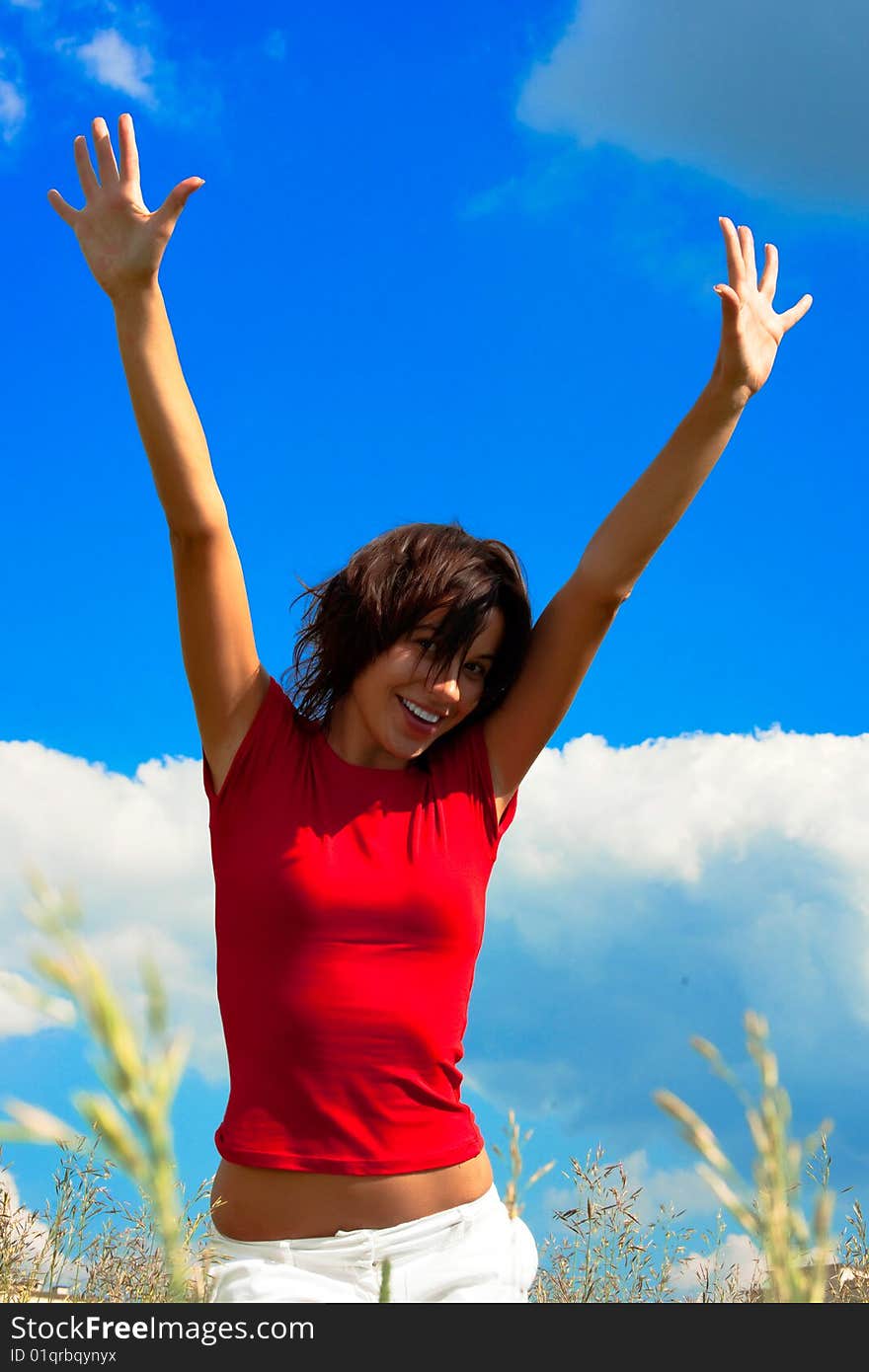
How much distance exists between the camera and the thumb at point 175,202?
2.72 meters

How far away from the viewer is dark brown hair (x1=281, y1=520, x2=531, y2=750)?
3.17 meters

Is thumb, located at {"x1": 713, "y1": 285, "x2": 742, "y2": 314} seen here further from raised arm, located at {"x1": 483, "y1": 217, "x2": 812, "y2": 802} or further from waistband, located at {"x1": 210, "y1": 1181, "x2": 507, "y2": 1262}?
waistband, located at {"x1": 210, "y1": 1181, "x2": 507, "y2": 1262}

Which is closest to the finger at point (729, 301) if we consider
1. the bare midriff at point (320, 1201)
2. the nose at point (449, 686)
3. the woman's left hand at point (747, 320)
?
the woman's left hand at point (747, 320)

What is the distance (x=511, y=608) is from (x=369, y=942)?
101cm

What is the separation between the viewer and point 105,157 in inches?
112

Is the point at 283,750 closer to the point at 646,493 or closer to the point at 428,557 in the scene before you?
the point at 428,557

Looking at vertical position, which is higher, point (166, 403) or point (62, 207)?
point (62, 207)

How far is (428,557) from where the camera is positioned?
3.28m

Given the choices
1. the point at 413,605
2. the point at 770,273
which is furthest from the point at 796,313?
the point at 413,605

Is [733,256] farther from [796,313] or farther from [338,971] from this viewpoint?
[338,971]

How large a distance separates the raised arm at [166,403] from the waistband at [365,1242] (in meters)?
1.31

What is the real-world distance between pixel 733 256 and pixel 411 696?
4.91 feet

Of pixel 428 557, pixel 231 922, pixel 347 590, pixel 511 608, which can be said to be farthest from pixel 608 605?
pixel 231 922

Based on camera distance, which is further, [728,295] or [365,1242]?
[728,295]
